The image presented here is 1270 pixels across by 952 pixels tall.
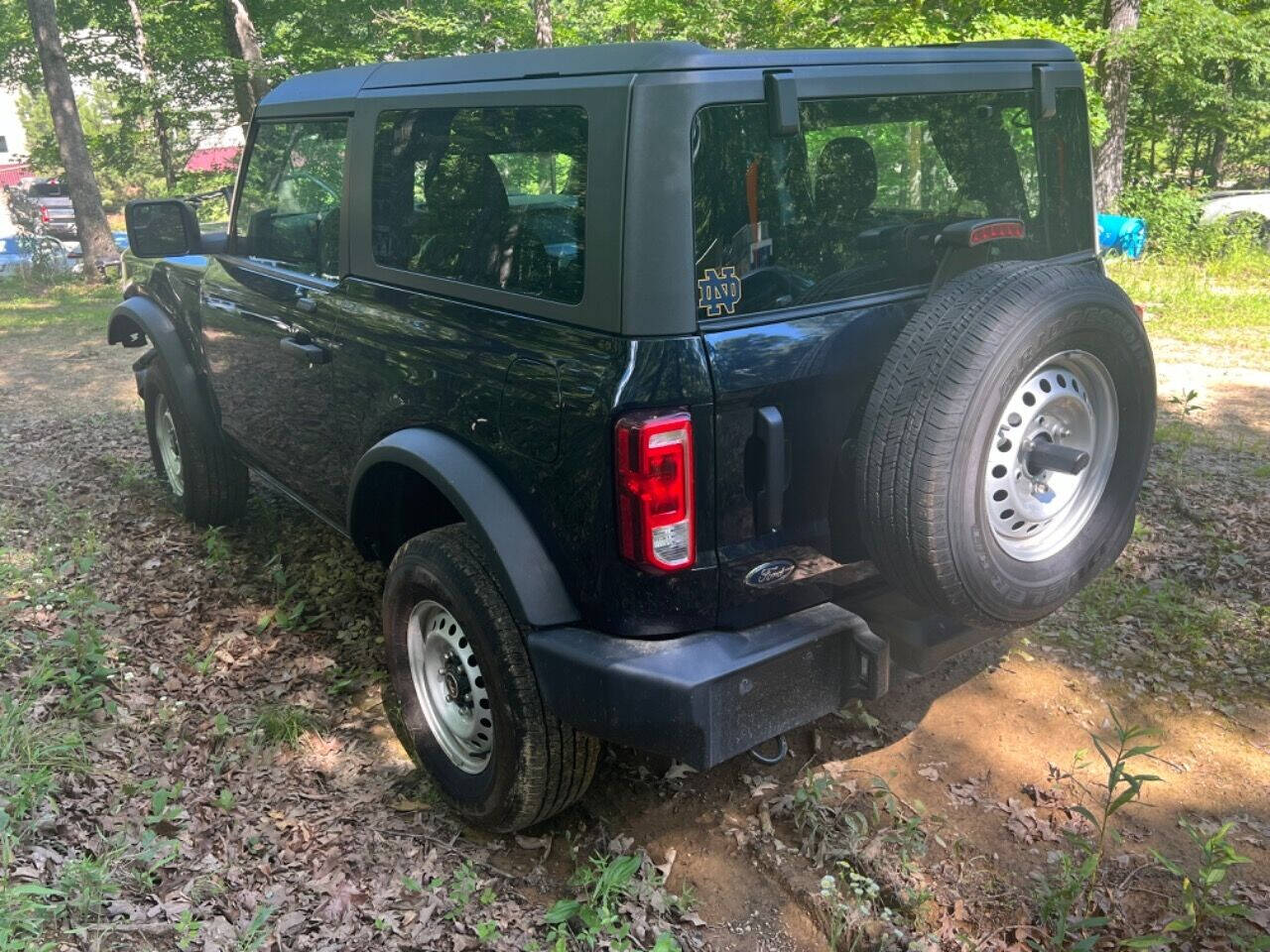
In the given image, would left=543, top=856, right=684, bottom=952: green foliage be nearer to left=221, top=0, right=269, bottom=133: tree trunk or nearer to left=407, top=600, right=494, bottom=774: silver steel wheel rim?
left=407, top=600, right=494, bottom=774: silver steel wheel rim

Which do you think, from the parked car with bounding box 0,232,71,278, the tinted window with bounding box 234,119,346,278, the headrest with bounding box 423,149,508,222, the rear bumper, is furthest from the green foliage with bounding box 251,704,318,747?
the parked car with bounding box 0,232,71,278

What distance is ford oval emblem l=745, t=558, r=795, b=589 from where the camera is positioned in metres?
2.56

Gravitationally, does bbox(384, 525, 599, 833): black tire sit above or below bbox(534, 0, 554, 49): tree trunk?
below

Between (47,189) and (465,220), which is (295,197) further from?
(47,189)

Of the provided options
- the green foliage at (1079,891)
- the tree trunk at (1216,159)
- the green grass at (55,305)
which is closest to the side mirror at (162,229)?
the green foliage at (1079,891)

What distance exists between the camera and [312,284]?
369cm

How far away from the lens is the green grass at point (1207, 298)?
909cm

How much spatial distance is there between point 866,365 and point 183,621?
3128 millimetres

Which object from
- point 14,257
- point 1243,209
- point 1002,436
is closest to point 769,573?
point 1002,436

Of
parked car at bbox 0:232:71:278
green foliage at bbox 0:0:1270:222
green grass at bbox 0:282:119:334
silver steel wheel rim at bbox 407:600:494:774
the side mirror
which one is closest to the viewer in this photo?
silver steel wheel rim at bbox 407:600:494:774

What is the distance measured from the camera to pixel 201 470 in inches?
195

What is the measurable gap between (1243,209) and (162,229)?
13.7 m

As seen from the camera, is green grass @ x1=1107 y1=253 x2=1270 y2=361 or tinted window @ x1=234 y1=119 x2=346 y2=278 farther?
green grass @ x1=1107 y1=253 x2=1270 y2=361

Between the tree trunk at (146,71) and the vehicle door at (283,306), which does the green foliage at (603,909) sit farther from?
the tree trunk at (146,71)
